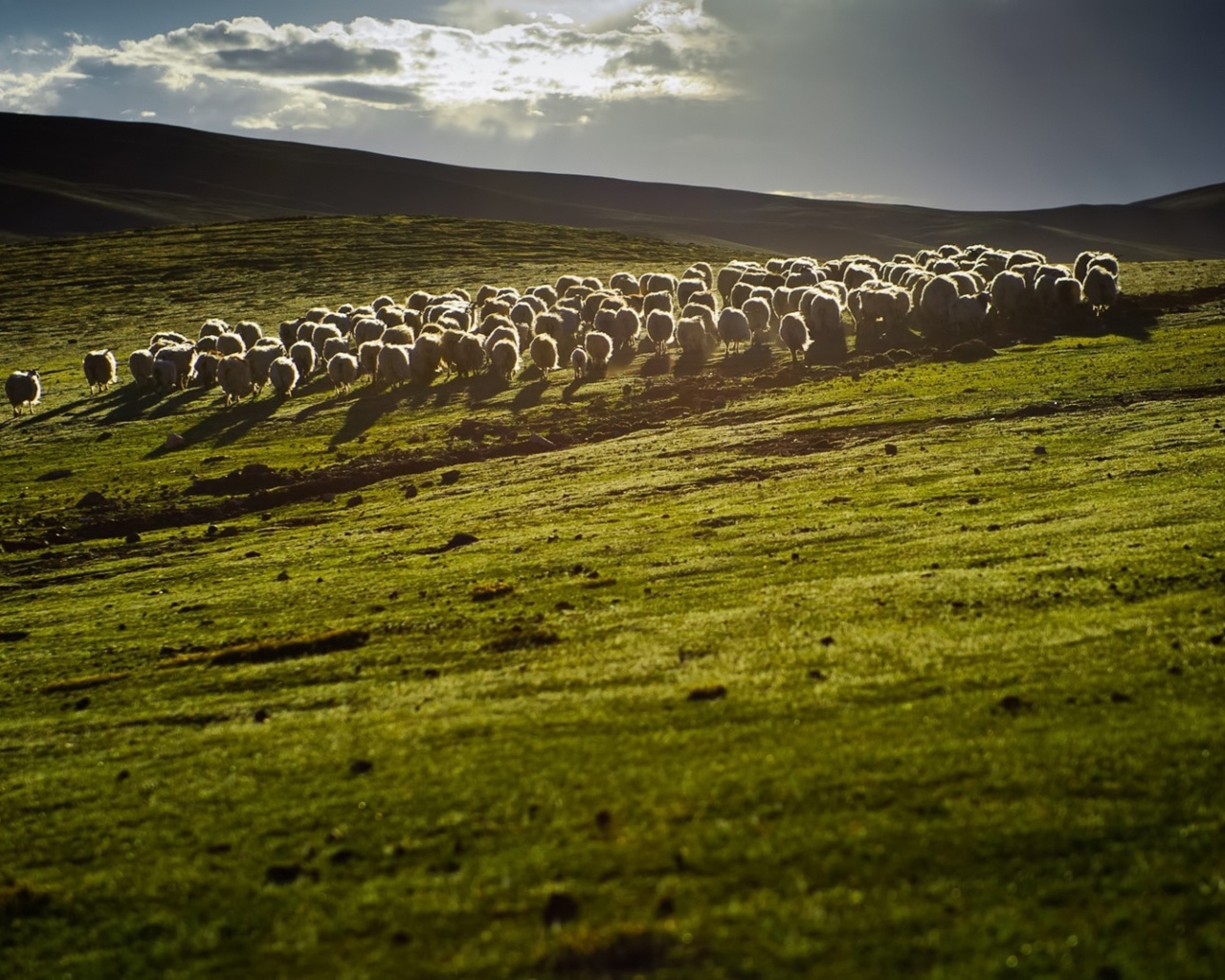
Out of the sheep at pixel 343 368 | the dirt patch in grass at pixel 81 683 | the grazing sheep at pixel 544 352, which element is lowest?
the dirt patch in grass at pixel 81 683

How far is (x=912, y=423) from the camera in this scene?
38.4m

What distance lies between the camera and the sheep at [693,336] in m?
59.8

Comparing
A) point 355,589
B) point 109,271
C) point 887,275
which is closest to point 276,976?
point 355,589

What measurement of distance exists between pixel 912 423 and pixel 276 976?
32509 millimetres

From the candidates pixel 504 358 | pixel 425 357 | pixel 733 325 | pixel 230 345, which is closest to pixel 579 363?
pixel 504 358

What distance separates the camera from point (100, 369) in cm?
6228

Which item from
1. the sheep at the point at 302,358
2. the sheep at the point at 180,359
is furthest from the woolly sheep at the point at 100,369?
the sheep at the point at 302,358

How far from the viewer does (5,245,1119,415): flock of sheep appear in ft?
187

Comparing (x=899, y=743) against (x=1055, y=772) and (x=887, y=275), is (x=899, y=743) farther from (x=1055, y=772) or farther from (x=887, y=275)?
(x=887, y=275)

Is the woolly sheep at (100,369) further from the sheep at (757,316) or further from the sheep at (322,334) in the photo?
the sheep at (757,316)

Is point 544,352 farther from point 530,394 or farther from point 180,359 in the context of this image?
point 180,359

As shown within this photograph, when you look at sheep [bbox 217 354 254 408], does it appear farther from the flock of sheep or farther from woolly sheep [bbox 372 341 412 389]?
woolly sheep [bbox 372 341 412 389]

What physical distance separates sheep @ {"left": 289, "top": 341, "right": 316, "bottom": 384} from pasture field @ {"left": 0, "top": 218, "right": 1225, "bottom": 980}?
22.8 m

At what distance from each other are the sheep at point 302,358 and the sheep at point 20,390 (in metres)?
13.3
